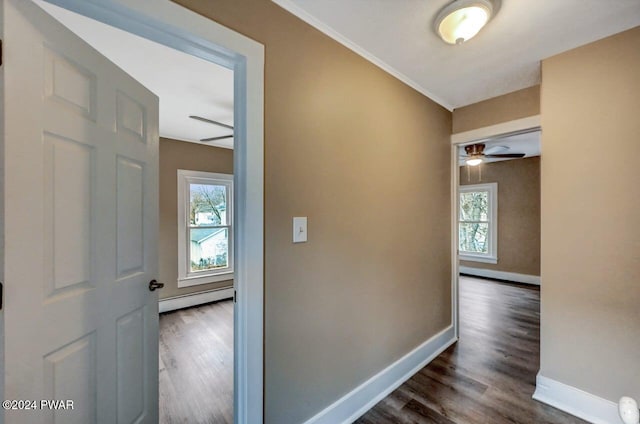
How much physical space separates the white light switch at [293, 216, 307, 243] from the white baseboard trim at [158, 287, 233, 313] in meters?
3.02

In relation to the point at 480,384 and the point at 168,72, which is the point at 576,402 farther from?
the point at 168,72

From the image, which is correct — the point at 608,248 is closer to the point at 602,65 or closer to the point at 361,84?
the point at 602,65

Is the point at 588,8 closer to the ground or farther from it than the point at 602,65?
farther from it

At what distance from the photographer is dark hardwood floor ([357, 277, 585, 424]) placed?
68.6 inches

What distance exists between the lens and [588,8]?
1.41 m

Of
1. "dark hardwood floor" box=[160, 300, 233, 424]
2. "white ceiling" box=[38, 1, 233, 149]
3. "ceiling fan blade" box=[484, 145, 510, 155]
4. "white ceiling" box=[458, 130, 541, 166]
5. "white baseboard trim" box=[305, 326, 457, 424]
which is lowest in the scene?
"dark hardwood floor" box=[160, 300, 233, 424]

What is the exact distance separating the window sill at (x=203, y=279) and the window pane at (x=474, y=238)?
17.2 ft

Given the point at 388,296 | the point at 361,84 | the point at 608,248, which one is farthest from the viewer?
the point at 388,296

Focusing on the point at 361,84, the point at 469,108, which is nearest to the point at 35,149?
the point at 361,84

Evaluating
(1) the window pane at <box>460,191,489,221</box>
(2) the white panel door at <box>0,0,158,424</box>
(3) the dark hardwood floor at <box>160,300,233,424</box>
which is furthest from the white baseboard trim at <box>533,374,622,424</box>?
(1) the window pane at <box>460,191,489,221</box>

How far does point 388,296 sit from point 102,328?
1749 mm

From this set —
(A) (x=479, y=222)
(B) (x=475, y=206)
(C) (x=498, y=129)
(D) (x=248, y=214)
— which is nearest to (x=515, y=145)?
(B) (x=475, y=206)

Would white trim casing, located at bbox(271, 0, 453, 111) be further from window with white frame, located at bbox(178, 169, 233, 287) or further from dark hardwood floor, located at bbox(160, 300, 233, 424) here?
window with white frame, located at bbox(178, 169, 233, 287)

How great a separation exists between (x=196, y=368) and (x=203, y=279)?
190cm
